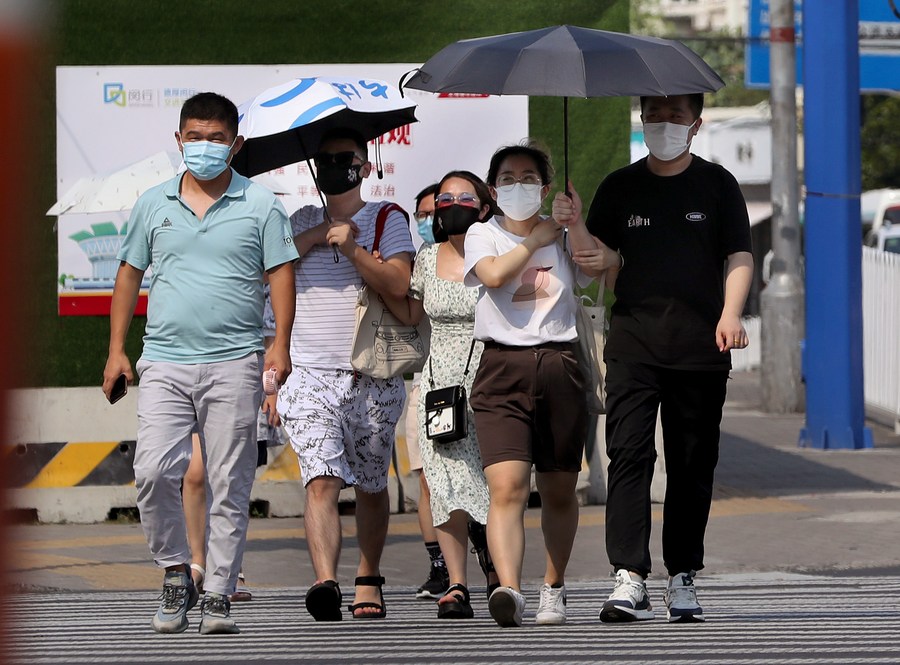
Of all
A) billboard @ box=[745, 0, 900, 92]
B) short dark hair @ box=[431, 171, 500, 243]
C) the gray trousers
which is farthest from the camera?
billboard @ box=[745, 0, 900, 92]

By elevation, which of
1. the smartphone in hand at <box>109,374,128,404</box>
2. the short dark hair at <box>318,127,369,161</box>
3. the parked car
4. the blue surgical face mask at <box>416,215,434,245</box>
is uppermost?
the parked car

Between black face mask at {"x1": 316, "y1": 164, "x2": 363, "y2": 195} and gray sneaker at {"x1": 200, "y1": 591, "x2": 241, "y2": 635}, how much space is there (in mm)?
1682

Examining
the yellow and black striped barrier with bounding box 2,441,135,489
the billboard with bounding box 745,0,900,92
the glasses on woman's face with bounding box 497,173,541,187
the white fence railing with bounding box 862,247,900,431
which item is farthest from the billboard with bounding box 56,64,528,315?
the billboard with bounding box 745,0,900,92

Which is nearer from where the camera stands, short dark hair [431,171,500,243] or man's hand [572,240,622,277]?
man's hand [572,240,622,277]

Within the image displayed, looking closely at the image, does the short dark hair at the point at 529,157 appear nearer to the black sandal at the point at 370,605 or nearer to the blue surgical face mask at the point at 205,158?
the blue surgical face mask at the point at 205,158

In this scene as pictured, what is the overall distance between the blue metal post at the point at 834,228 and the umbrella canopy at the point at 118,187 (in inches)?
254

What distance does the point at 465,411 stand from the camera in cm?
622

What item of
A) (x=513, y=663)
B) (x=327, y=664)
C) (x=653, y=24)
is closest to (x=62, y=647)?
(x=327, y=664)

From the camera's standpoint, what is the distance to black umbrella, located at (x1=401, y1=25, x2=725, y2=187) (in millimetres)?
5621

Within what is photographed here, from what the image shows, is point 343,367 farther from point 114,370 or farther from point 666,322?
point 666,322

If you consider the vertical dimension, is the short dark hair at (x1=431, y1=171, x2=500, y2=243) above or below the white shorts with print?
above

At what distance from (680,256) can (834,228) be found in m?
8.31

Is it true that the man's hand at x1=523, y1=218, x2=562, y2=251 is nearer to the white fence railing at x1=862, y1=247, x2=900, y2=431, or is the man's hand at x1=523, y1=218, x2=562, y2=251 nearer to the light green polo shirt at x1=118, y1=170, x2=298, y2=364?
the light green polo shirt at x1=118, y1=170, x2=298, y2=364

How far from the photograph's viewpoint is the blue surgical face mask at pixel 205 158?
18.8 ft
